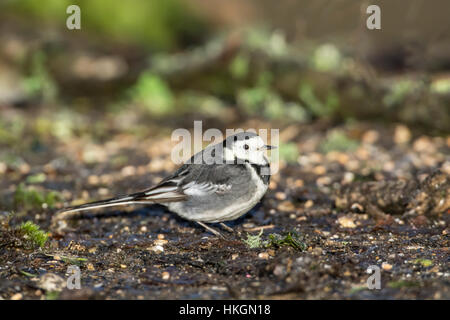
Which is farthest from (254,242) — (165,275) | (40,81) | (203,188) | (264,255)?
(40,81)

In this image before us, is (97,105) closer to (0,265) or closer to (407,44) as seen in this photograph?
(407,44)

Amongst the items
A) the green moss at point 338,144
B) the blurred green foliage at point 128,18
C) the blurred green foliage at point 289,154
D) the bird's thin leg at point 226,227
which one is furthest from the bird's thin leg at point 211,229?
the blurred green foliage at point 128,18

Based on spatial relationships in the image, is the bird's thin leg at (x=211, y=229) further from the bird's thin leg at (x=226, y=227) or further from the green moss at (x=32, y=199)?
the green moss at (x=32, y=199)

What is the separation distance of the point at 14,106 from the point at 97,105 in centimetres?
143

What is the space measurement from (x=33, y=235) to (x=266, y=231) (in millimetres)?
2183

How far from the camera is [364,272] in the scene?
15.5ft

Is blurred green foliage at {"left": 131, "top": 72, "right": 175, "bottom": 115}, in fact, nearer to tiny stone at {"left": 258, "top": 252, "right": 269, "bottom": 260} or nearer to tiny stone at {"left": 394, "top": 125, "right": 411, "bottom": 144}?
tiny stone at {"left": 394, "top": 125, "right": 411, "bottom": 144}

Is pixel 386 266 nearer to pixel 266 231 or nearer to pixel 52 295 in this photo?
pixel 266 231

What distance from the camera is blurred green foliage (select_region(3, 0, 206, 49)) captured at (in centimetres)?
1257

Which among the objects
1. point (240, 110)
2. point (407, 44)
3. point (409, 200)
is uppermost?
point (407, 44)

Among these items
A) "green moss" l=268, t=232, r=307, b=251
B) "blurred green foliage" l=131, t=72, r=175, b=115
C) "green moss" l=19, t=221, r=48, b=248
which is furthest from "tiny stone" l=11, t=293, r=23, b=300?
"blurred green foliage" l=131, t=72, r=175, b=115

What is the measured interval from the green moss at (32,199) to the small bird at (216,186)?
945mm

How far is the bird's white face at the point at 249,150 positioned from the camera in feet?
19.9
